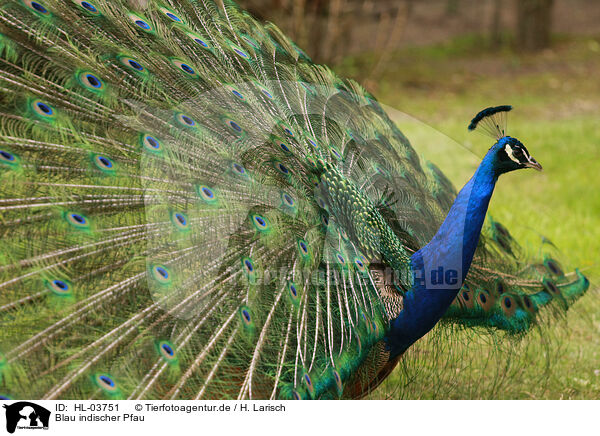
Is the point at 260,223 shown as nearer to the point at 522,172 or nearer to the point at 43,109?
the point at 43,109

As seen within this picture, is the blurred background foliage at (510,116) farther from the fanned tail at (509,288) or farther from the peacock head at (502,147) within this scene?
the peacock head at (502,147)

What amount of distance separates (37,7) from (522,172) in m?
5.68

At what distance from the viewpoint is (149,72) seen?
262cm

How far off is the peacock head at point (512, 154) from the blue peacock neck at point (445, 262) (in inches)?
0.8

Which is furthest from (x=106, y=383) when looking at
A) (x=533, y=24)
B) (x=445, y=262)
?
(x=533, y=24)

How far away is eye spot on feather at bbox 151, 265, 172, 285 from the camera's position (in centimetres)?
239

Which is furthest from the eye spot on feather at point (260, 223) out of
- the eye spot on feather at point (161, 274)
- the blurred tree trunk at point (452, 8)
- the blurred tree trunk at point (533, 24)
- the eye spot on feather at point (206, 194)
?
the blurred tree trunk at point (452, 8)

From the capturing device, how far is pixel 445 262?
2699 millimetres

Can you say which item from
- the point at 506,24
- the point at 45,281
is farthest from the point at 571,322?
the point at 506,24

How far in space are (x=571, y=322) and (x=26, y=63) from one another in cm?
323

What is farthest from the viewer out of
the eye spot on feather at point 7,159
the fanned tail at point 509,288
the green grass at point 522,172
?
the green grass at point 522,172

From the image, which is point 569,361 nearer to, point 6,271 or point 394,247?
point 394,247

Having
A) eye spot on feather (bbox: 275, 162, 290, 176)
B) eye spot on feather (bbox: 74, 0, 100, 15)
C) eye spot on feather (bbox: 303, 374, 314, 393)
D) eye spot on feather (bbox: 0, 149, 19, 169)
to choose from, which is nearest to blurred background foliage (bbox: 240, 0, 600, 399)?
eye spot on feather (bbox: 303, 374, 314, 393)

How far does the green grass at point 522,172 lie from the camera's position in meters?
3.40
